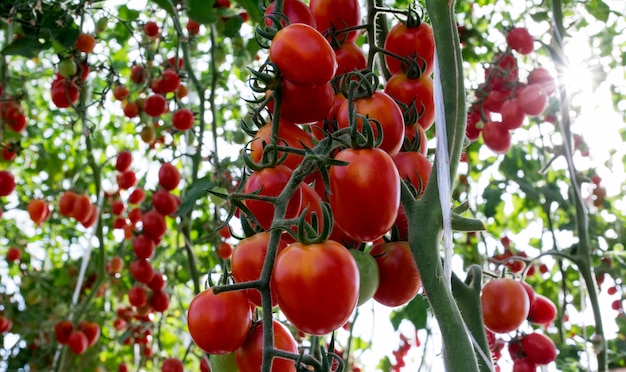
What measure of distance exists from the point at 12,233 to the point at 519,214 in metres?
3.60

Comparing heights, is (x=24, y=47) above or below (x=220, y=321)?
above

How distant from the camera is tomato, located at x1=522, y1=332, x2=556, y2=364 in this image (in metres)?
1.37

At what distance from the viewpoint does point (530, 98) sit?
67.4 inches

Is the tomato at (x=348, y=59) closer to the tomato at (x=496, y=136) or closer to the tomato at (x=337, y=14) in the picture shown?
the tomato at (x=337, y=14)

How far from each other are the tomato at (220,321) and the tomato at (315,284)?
2.1 inches

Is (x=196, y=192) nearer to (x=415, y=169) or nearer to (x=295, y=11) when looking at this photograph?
(x=295, y=11)

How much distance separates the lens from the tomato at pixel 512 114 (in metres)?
1.73

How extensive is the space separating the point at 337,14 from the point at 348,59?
7 cm

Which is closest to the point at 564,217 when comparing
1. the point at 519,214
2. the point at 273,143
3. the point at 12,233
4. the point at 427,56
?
the point at 519,214

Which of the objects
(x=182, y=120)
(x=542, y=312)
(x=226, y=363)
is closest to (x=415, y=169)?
(x=226, y=363)

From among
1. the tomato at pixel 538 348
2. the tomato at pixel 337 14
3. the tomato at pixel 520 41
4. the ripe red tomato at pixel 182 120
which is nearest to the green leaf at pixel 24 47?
the ripe red tomato at pixel 182 120

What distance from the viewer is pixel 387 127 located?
62 cm

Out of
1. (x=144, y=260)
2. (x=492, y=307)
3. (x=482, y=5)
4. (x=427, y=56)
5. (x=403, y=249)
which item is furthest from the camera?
(x=482, y=5)

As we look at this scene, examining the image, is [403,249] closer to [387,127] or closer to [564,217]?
[387,127]
